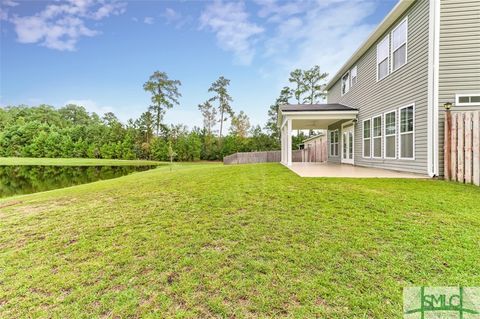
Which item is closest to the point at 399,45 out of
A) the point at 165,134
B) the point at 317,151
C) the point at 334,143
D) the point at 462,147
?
the point at 462,147

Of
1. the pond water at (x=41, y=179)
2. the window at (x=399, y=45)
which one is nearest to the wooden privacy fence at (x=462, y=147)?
the window at (x=399, y=45)

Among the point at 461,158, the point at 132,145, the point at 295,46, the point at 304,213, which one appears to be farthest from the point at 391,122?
the point at 132,145


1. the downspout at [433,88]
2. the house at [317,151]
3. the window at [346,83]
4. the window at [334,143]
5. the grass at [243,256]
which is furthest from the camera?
the house at [317,151]

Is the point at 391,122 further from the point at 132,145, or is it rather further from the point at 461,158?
the point at 132,145

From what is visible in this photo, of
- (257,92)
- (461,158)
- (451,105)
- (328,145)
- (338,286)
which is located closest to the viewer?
(338,286)

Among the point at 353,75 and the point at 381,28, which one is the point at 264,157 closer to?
the point at 353,75

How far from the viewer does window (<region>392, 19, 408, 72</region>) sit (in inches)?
309

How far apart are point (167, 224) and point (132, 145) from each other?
33882mm

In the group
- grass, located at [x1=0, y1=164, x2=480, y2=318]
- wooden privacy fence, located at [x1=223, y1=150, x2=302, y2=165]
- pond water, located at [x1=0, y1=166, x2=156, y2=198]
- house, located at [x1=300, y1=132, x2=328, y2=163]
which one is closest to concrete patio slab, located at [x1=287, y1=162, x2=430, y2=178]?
grass, located at [x1=0, y1=164, x2=480, y2=318]

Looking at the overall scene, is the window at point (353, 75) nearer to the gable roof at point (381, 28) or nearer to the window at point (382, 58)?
the gable roof at point (381, 28)

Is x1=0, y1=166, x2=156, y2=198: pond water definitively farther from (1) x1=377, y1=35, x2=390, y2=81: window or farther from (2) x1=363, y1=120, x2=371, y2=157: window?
(1) x1=377, y1=35, x2=390, y2=81: window

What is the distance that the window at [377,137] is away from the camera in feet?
30.8

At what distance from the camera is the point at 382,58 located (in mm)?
9266

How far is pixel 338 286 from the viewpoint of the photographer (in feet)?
6.89
